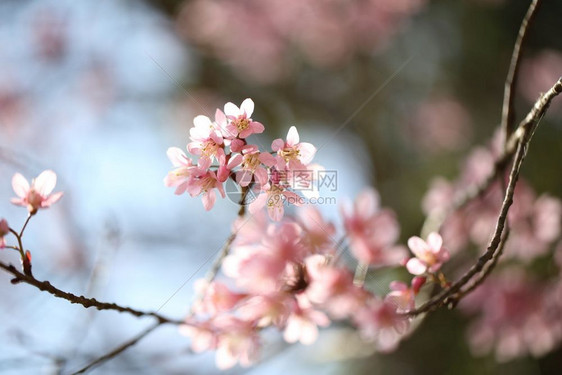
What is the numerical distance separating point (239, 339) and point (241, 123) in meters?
0.45

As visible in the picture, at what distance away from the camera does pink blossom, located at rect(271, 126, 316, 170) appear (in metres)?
0.80

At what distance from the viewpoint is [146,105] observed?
11.6 ft

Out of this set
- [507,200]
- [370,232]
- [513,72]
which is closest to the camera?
[507,200]

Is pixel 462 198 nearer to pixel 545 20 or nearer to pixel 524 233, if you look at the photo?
pixel 524 233

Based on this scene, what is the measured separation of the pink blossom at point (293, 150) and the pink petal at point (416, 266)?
27 centimetres

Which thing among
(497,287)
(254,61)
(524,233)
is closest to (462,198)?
(524,233)

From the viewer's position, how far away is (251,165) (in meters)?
0.77

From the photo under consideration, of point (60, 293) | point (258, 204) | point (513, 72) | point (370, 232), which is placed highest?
point (513, 72)

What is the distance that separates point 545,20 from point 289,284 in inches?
99.5

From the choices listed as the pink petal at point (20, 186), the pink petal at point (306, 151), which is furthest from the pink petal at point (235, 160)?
the pink petal at point (20, 186)

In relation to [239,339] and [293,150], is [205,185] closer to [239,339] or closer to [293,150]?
[293,150]

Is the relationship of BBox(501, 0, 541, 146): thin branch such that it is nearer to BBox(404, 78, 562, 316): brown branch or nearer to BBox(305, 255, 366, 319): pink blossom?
BBox(404, 78, 562, 316): brown branch

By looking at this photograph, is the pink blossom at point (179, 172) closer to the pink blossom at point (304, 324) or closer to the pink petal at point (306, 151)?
the pink petal at point (306, 151)

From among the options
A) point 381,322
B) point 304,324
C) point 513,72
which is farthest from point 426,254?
point 513,72
